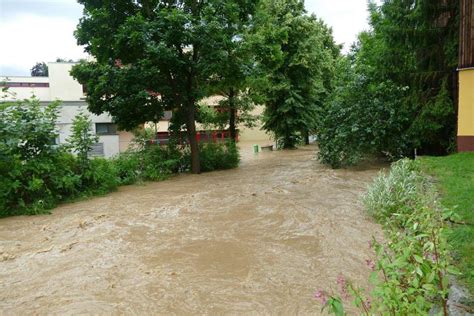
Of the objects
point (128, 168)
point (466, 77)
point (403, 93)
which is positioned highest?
point (466, 77)

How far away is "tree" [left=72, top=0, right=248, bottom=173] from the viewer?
32.0 ft

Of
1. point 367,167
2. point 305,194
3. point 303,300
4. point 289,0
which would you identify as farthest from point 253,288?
point 289,0

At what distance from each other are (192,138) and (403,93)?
7145mm

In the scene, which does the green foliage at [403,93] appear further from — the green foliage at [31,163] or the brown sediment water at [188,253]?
the green foliage at [31,163]

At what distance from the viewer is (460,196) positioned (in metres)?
5.63

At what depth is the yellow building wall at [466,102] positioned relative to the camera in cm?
970

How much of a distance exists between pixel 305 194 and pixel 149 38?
19.1ft

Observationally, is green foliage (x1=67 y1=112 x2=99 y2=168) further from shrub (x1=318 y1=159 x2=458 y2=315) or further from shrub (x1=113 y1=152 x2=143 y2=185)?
shrub (x1=318 y1=159 x2=458 y2=315)

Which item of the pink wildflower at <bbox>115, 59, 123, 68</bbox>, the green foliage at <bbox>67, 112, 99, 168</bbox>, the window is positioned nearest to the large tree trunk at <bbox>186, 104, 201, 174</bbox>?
the pink wildflower at <bbox>115, 59, 123, 68</bbox>

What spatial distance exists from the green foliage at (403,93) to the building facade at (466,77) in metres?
0.65

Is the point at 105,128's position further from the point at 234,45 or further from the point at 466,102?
the point at 466,102

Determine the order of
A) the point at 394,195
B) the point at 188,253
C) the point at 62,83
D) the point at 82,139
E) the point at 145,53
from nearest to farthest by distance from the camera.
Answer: the point at 188,253
the point at 394,195
the point at 82,139
the point at 145,53
the point at 62,83

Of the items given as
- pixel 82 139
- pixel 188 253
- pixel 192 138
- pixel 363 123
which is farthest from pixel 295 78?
pixel 188 253

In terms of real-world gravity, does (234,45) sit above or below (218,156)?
above
